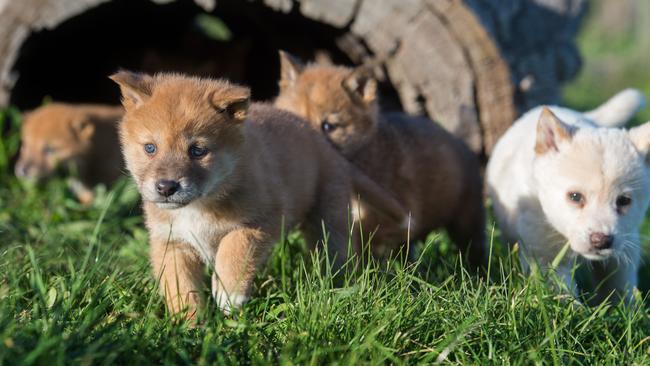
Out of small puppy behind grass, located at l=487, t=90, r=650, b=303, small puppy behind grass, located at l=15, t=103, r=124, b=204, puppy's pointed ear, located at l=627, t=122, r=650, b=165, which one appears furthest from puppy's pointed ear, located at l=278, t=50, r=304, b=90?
small puppy behind grass, located at l=15, t=103, r=124, b=204

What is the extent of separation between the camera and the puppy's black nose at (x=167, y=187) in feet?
10.9

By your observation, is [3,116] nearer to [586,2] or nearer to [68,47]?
[68,47]

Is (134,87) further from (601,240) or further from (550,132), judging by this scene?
(601,240)

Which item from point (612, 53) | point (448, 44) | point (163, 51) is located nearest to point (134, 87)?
point (448, 44)

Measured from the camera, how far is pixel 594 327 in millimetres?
3516

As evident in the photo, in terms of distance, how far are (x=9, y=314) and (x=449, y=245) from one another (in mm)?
3270

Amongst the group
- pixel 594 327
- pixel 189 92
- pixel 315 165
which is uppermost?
pixel 189 92

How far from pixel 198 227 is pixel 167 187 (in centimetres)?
35

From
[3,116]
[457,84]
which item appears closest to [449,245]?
[457,84]

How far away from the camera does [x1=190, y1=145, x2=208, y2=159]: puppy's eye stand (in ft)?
11.5

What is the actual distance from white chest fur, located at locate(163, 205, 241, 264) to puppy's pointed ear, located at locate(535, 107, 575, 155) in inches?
67.9

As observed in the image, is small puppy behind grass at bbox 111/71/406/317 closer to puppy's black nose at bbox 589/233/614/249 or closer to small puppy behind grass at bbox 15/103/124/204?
puppy's black nose at bbox 589/233/614/249

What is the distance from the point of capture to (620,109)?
5270 millimetres

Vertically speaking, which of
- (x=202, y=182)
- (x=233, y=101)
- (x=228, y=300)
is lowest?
(x=228, y=300)
